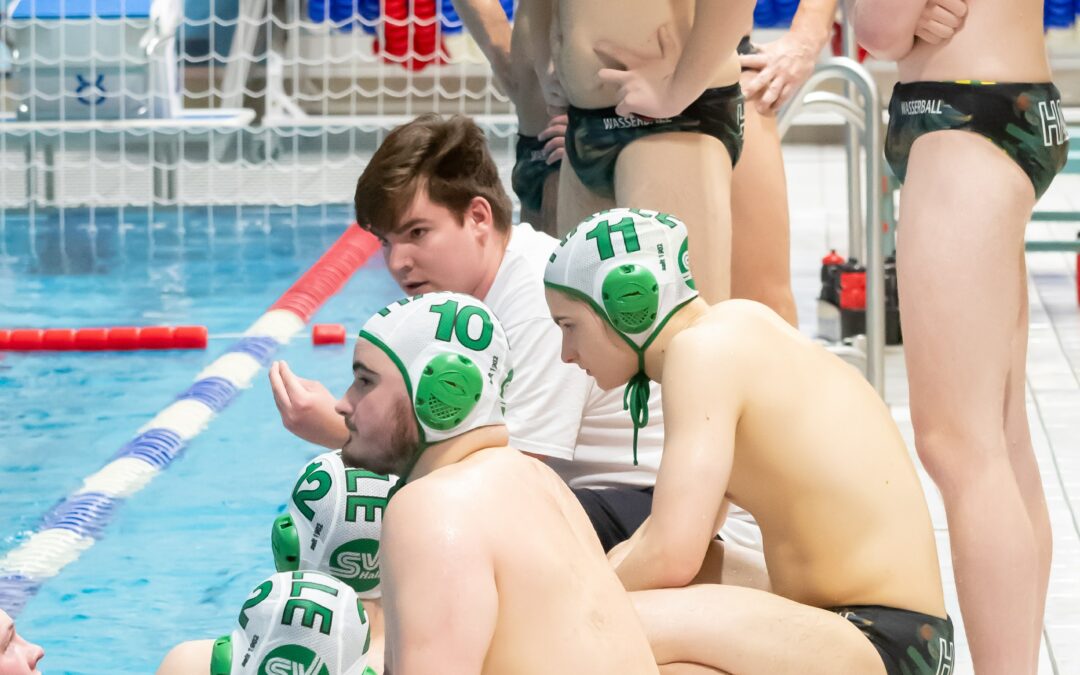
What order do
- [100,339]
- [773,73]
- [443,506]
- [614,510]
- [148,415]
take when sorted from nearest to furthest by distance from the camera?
1. [443,506]
2. [614,510]
3. [773,73]
4. [148,415]
5. [100,339]

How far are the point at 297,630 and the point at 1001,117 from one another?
124 cm

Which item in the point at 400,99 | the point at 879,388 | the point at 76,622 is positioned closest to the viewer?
the point at 76,622

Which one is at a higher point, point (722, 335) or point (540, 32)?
point (540, 32)

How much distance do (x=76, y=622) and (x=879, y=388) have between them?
2077 millimetres

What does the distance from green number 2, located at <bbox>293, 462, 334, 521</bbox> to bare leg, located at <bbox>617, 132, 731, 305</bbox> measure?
90 cm

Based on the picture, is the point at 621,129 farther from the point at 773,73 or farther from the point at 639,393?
the point at 639,393

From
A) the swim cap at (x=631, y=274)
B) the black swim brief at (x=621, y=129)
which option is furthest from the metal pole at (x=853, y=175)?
the swim cap at (x=631, y=274)

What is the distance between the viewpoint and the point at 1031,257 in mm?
7289

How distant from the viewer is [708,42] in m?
2.67

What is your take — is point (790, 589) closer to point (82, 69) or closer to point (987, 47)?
point (987, 47)

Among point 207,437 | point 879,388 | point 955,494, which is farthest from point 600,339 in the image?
point 207,437

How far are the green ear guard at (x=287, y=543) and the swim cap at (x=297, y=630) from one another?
38 centimetres

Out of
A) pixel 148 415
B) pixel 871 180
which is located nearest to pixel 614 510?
pixel 871 180

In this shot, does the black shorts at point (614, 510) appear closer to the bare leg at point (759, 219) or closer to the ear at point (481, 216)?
the ear at point (481, 216)
